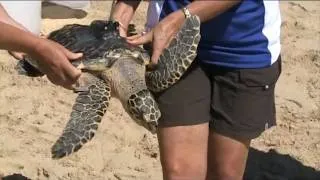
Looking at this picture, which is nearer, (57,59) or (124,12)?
(57,59)

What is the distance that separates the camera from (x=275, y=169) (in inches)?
135

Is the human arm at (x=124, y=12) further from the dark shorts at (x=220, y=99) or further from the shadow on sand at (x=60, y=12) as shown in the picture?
the shadow on sand at (x=60, y=12)

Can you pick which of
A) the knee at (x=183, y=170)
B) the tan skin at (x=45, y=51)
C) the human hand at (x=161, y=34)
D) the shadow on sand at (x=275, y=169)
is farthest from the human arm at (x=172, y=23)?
the shadow on sand at (x=275, y=169)

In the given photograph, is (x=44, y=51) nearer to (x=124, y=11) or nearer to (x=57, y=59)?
(x=57, y=59)

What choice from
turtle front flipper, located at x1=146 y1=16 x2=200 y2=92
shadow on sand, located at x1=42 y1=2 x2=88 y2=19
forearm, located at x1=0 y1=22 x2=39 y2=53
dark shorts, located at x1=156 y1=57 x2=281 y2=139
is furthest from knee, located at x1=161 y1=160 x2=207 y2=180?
shadow on sand, located at x1=42 y1=2 x2=88 y2=19

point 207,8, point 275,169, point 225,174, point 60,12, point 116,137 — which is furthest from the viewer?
point 60,12

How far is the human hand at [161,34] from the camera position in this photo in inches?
85.8

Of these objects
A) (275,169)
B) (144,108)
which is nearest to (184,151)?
(144,108)

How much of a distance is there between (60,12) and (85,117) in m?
3.05

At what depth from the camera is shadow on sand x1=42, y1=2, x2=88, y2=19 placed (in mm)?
5051

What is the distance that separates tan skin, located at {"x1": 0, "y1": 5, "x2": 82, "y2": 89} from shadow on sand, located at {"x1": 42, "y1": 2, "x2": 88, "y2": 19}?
2.85 metres

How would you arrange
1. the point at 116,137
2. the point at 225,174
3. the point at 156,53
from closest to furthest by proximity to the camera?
the point at 156,53, the point at 225,174, the point at 116,137

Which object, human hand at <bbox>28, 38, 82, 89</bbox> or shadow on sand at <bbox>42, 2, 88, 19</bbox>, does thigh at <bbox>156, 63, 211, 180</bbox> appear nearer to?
human hand at <bbox>28, 38, 82, 89</bbox>

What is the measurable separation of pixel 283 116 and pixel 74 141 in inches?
79.7
